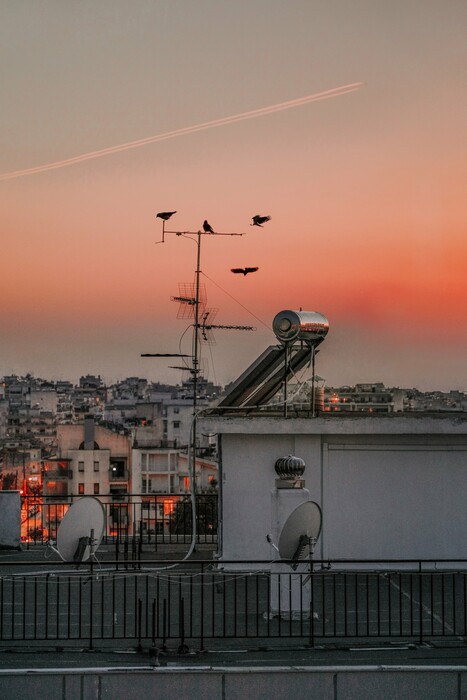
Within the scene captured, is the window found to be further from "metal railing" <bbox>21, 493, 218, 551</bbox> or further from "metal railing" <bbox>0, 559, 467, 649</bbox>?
"metal railing" <bbox>0, 559, 467, 649</bbox>

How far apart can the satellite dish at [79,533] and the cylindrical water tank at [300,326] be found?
176 inches

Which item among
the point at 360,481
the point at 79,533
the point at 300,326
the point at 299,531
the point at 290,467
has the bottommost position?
the point at 79,533

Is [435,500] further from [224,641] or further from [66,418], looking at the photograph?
[66,418]

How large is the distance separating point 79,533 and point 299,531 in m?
3.31

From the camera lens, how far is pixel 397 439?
53.2 feet

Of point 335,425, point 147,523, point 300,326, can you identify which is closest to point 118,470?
point 147,523

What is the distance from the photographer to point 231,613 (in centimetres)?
1293

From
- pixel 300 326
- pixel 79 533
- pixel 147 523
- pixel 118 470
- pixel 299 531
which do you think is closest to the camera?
pixel 299 531

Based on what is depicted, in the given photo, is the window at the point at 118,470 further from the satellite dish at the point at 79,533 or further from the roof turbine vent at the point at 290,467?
the roof turbine vent at the point at 290,467

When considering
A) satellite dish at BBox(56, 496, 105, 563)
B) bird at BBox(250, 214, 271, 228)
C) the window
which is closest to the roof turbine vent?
satellite dish at BBox(56, 496, 105, 563)

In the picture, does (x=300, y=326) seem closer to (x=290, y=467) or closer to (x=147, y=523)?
(x=290, y=467)

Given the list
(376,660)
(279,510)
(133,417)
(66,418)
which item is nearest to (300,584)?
(279,510)

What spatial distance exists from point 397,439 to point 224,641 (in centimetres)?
571

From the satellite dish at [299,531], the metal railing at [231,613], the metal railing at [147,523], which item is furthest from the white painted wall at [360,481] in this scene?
the satellite dish at [299,531]
